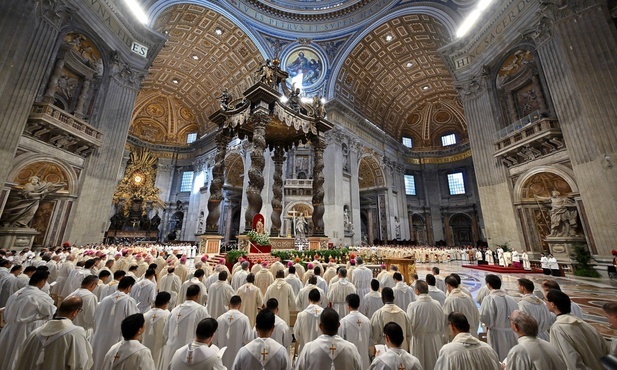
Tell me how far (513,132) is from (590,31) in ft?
12.0

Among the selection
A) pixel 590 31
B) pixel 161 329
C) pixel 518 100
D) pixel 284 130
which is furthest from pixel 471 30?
pixel 161 329

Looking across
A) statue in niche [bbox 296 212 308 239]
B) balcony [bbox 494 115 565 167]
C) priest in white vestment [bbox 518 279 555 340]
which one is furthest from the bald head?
statue in niche [bbox 296 212 308 239]

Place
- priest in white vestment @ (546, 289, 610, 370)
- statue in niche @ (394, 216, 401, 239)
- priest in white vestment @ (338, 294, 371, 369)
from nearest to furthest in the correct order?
priest in white vestment @ (546, 289, 610, 370), priest in white vestment @ (338, 294, 371, 369), statue in niche @ (394, 216, 401, 239)

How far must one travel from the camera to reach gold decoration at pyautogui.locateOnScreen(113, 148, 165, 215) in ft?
65.0

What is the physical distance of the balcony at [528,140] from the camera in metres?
8.80

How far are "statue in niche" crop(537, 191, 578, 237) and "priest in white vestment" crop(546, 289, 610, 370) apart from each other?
976 cm

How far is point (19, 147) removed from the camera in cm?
779

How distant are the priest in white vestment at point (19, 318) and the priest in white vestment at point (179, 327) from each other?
1369 mm

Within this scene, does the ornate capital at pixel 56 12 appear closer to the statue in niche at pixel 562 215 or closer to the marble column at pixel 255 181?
the marble column at pixel 255 181

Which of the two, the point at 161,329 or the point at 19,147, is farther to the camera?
the point at 19,147

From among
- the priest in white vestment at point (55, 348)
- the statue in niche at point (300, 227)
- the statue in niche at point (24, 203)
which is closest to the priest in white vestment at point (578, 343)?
the priest in white vestment at point (55, 348)

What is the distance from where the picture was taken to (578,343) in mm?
1760

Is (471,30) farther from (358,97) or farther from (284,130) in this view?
(284,130)

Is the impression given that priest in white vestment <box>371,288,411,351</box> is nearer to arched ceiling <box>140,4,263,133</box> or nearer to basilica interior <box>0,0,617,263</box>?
basilica interior <box>0,0,617,263</box>
